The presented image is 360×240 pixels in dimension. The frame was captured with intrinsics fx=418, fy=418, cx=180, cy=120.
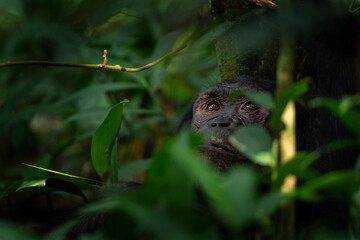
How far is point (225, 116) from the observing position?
2.19 meters

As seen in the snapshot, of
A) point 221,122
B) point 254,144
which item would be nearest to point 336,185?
point 254,144

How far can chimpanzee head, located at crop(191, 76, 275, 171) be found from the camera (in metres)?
1.95

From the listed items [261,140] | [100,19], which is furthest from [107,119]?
[100,19]

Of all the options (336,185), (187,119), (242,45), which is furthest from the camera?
(187,119)

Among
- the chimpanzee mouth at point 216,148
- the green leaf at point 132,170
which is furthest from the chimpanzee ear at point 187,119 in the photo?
the chimpanzee mouth at point 216,148

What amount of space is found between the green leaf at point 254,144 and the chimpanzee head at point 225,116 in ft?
3.09

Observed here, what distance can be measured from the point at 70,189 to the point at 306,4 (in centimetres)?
129

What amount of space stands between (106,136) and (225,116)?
0.71 meters

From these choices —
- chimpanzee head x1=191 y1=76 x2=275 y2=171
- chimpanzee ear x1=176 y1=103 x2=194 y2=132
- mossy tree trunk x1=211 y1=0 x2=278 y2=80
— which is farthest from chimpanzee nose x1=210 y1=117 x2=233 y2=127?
chimpanzee ear x1=176 y1=103 x2=194 y2=132

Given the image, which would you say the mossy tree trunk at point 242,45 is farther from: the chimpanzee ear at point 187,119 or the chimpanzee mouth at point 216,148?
the chimpanzee mouth at point 216,148

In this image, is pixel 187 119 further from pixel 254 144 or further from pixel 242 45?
pixel 254 144

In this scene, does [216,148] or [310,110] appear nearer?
[216,148]

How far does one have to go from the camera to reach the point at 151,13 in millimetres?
3379

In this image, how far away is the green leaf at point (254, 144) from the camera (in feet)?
3.14
